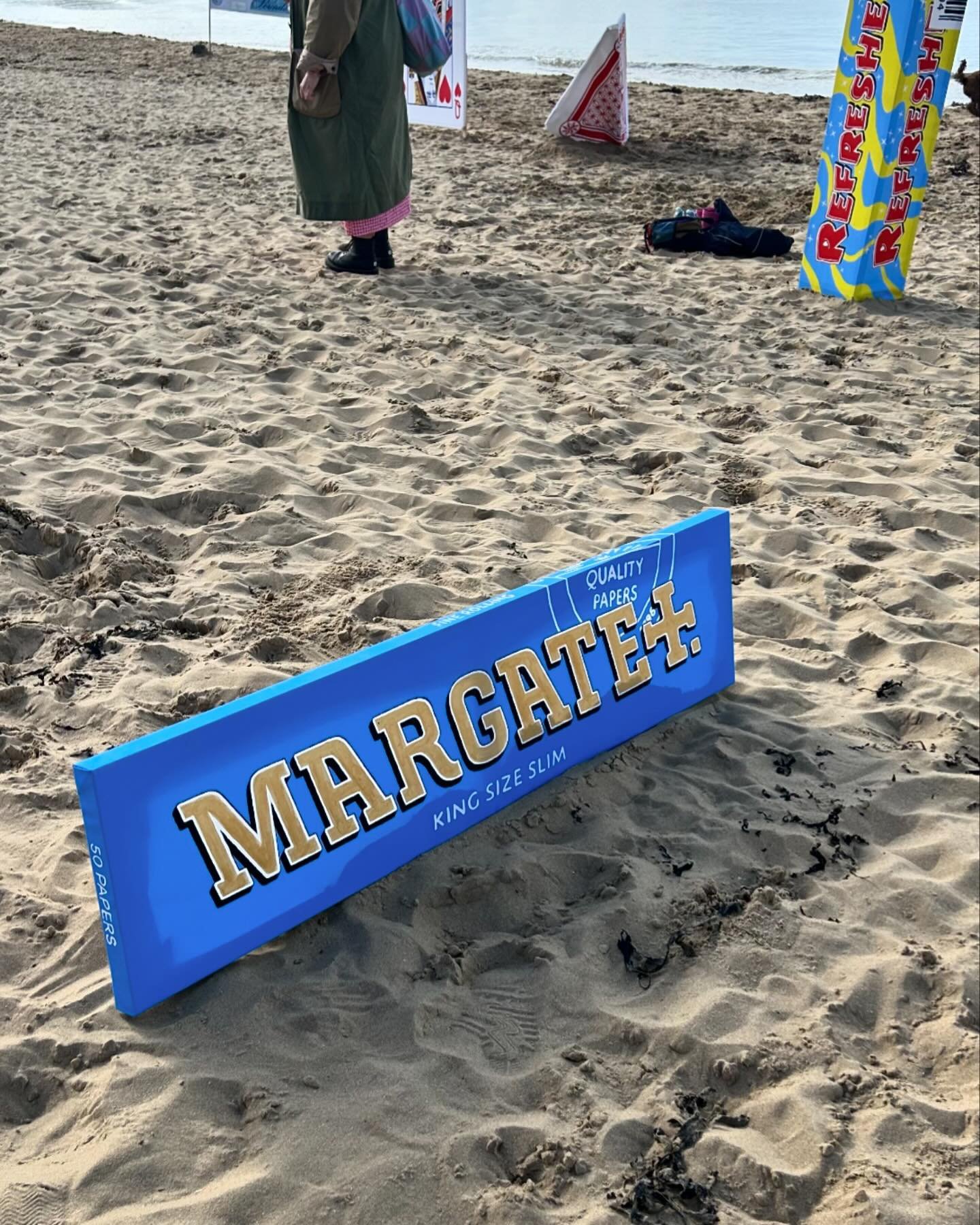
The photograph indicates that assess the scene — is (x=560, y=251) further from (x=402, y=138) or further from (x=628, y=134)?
(x=628, y=134)

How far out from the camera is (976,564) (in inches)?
157

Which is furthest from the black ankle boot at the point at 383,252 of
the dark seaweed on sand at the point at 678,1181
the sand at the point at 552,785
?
the dark seaweed on sand at the point at 678,1181

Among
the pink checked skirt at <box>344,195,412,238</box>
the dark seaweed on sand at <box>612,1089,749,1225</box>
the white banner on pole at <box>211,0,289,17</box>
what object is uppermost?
the white banner on pole at <box>211,0,289,17</box>

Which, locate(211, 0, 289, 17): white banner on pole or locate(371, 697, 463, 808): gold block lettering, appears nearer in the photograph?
locate(371, 697, 463, 808): gold block lettering

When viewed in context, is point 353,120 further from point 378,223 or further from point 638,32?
point 638,32

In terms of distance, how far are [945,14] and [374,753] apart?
5.59m

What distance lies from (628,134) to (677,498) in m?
7.79

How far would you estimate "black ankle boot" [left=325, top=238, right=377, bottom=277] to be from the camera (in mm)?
6938

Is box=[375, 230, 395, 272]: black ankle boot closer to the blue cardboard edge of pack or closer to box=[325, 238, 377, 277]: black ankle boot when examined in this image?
box=[325, 238, 377, 277]: black ankle boot

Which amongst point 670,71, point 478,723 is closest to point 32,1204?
point 478,723

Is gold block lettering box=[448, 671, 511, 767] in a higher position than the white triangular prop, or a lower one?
lower

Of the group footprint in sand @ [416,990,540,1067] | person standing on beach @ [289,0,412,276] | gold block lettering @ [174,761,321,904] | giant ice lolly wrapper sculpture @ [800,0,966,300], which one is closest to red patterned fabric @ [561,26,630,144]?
giant ice lolly wrapper sculpture @ [800,0,966,300]

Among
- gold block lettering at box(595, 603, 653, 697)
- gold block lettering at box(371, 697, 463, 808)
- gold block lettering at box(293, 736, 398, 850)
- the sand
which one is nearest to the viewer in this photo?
the sand

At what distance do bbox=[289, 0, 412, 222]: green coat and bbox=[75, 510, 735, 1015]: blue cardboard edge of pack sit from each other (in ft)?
13.7
